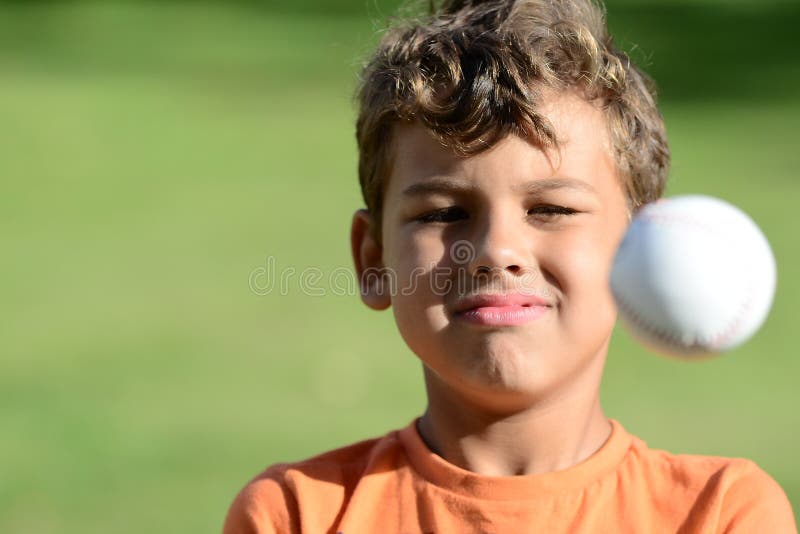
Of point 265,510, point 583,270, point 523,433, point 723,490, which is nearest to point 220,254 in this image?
point 265,510

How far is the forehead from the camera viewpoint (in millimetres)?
2852

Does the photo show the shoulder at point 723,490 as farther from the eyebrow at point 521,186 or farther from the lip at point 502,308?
the eyebrow at point 521,186

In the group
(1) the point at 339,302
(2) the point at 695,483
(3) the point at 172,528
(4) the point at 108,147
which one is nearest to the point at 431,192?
(2) the point at 695,483

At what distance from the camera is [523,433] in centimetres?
294

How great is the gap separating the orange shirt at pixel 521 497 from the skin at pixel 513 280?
0.09m

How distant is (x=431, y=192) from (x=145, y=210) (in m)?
7.24

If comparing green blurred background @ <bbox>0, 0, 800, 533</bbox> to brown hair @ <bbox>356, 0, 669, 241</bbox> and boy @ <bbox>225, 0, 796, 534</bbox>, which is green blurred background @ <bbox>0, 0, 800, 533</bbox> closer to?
brown hair @ <bbox>356, 0, 669, 241</bbox>

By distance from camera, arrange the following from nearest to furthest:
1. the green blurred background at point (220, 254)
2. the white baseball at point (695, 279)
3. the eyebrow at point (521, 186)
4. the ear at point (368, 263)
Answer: the white baseball at point (695, 279)
the eyebrow at point (521, 186)
the ear at point (368, 263)
the green blurred background at point (220, 254)

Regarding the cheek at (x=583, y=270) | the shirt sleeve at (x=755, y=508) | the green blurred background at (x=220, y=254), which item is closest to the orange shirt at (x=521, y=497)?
the shirt sleeve at (x=755, y=508)

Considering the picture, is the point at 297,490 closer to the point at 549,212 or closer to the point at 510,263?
the point at 510,263

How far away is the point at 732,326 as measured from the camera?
2.61 meters

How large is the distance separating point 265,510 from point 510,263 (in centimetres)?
82

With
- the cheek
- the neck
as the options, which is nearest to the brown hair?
the cheek

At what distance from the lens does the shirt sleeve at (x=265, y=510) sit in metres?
2.91
